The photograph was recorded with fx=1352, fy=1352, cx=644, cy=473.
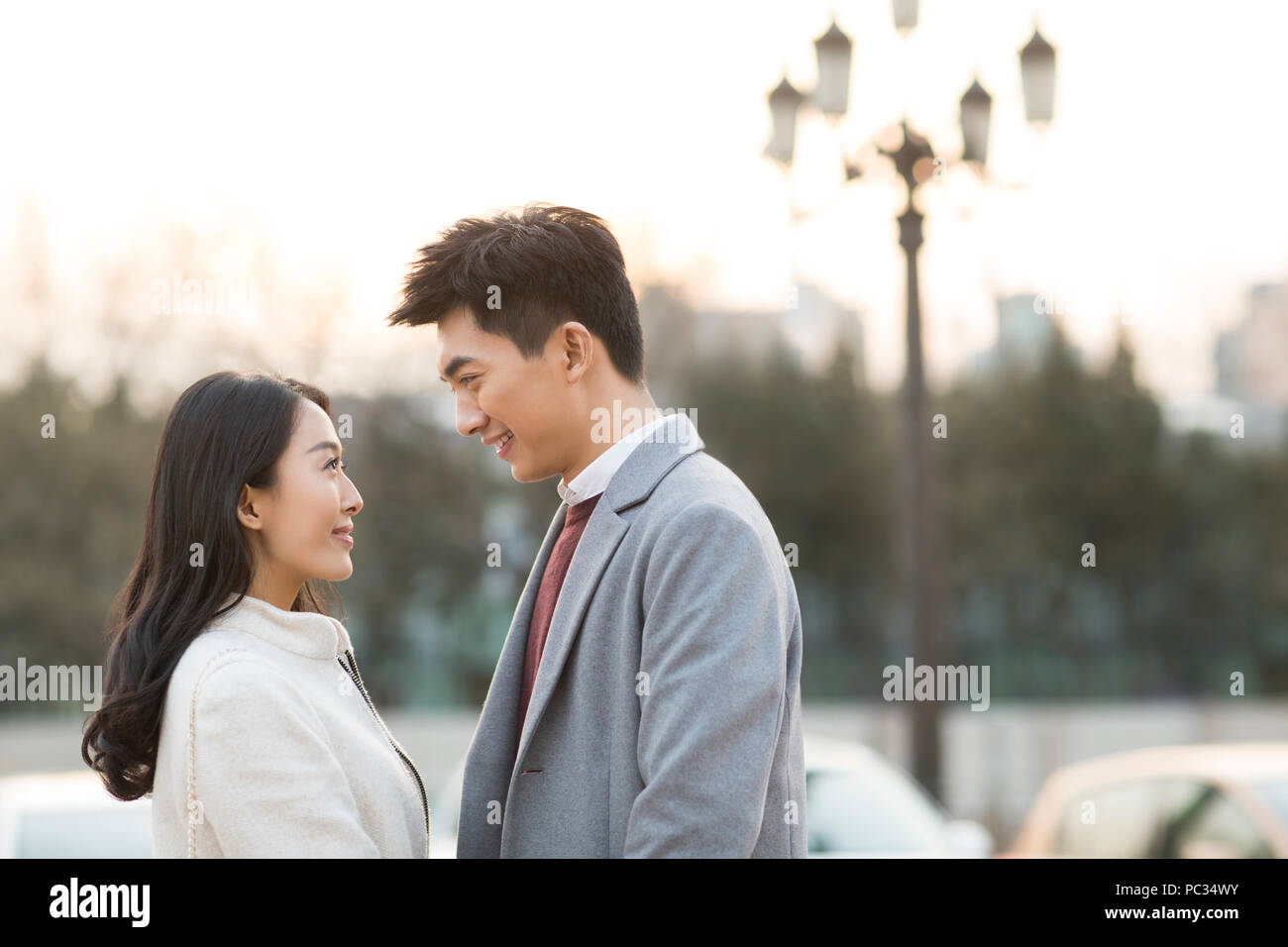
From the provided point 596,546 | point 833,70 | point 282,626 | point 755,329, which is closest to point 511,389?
point 596,546

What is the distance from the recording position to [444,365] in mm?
2359

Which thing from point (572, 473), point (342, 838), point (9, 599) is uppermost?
point (572, 473)

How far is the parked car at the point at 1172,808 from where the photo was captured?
4.91 meters

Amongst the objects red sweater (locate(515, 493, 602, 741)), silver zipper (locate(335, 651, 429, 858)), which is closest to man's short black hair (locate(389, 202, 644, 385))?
red sweater (locate(515, 493, 602, 741))

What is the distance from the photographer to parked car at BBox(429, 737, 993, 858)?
5414mm

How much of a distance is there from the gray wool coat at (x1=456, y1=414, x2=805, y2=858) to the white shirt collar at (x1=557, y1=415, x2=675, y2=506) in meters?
0.03

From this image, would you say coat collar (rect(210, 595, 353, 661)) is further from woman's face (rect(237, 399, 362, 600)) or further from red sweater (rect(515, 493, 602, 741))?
red sweater (rect(515, 493, 602, 741))

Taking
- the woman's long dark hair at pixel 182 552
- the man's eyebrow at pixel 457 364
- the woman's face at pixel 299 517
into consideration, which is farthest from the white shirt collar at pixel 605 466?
the woman's long dark hair at pixel 182 552

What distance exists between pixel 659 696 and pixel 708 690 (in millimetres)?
77

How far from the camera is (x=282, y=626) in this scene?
7.61ft

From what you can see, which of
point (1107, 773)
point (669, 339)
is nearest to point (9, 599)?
point (669, 339)

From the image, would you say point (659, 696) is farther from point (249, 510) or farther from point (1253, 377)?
point (1253, 377)
